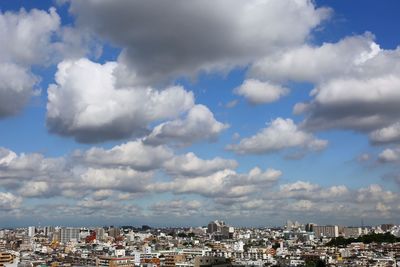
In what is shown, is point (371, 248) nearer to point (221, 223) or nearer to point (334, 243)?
point (334, 243)

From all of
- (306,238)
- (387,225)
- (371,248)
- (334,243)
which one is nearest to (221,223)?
(306,238)

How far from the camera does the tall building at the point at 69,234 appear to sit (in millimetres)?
140525

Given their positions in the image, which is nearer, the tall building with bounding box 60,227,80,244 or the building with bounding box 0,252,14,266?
the building with bounding box 0,252,14,266

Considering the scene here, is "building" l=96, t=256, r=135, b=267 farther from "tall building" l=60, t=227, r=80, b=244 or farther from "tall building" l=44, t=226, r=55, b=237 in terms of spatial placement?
"tall building" l=44, t=226, r=55, b=237

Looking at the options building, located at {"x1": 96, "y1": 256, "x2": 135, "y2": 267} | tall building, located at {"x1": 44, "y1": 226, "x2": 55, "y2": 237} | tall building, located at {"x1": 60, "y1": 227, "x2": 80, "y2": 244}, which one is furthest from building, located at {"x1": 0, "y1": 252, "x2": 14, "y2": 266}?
tall building, located at {"x1": 44, "y1": 226, "x2": 55, "y2": 237}

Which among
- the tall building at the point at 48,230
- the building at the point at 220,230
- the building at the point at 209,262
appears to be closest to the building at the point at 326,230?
the building at the point at 220,230

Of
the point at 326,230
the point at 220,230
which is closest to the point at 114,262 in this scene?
the point at 220,230

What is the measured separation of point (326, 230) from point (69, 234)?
73.8m

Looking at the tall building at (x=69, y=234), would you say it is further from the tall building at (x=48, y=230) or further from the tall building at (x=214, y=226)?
the tall building at (x=214, y=226)

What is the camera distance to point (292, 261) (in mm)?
72062

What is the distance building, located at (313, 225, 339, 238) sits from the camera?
6363 inches

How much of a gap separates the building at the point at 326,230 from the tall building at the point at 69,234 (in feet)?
219

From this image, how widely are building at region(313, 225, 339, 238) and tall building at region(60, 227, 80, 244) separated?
66.8m

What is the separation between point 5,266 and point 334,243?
66788mm
